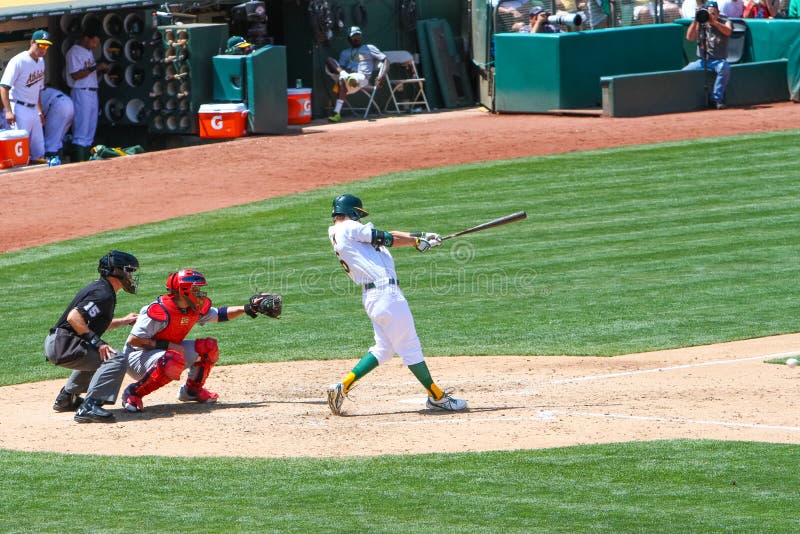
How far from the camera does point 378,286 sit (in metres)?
8.17

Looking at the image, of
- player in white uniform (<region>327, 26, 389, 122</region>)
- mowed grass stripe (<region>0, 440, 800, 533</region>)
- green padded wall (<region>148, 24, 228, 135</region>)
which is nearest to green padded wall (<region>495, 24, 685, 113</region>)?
player in white uniform (<region>327, 26, 389, 122</region>)

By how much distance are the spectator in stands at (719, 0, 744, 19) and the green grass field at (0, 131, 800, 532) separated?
4.27 metres

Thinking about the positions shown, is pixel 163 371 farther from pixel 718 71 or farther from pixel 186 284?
pixel 718 71

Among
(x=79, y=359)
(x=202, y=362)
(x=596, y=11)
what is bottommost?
(x=202, y=362)

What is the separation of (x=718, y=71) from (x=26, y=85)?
11.4 meters

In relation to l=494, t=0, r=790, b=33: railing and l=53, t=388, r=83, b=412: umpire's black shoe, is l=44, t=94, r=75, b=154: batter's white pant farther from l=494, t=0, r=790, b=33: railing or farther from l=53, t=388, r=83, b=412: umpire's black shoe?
l=53, t=388, r=83, b=412: umpire's black shoe

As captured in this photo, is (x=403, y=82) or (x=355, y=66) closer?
(x=355, y=66)

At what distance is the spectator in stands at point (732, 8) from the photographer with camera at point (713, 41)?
63.1 inches

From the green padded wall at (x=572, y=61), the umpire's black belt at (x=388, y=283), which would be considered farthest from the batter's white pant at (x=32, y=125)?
the umpire's black belt at (x=388, y=283)

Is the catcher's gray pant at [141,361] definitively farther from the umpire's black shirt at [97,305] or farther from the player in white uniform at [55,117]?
the player in white uniform at [55,117]

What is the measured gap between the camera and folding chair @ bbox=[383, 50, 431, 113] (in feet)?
75.7

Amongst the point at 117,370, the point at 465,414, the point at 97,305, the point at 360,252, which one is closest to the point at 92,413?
the point at 117,370

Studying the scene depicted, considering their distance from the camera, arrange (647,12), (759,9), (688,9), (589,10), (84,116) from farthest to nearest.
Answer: (759,9) < (688,9) < (647,12) < (589,10) < (84,116)

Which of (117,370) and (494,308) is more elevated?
(117,370)
